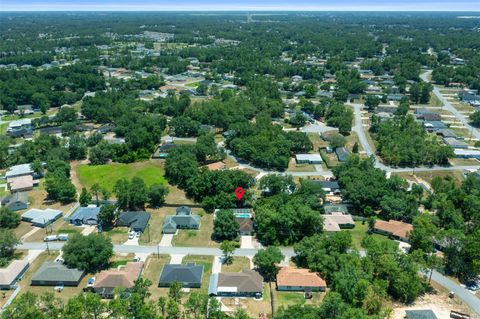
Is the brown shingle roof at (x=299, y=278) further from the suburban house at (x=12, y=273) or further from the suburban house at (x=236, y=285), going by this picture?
the suburban house at (x=12, y=273)

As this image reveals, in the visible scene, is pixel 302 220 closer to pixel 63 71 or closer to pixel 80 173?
pixel 80 173

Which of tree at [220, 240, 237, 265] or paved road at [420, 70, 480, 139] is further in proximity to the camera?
paved road at [420, 70, 480, 139]

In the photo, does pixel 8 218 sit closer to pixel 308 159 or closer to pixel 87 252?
pixel 87 252

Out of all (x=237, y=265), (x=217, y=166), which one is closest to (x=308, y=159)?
(x=217, y=166)

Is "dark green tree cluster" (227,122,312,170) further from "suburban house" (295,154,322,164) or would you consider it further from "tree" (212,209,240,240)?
"tree" (212,209,240,240)

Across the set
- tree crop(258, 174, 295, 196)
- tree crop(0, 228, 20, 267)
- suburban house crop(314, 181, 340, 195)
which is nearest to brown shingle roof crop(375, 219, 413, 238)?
suburban house crop(314, 181, 340, 195)

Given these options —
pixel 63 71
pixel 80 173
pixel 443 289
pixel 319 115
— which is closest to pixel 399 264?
pixel 443 289
